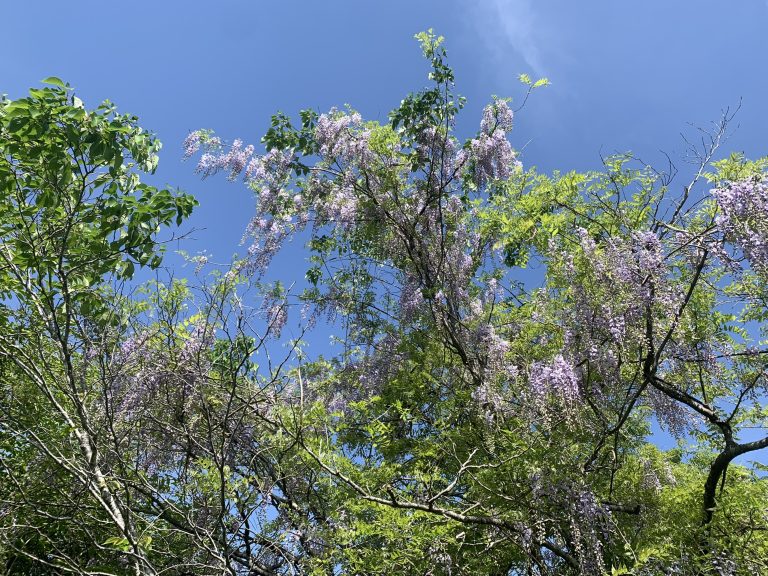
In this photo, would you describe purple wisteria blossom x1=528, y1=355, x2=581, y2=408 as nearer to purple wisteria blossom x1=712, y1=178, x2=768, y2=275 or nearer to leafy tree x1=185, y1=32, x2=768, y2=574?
leafy tree x1=185, y1=32, x2=768, y2=574

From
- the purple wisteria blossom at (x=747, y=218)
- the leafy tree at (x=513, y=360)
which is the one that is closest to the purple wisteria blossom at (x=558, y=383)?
the leafy tree at (x=513, y=360)

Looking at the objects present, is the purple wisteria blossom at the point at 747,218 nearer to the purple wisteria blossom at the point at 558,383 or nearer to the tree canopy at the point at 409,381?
the tree canopy at the point at 409,381

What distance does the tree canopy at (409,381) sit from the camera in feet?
13.7

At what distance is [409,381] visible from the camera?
289 inches

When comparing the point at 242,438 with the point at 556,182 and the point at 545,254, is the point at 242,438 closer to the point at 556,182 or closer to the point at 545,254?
the point at 545,254

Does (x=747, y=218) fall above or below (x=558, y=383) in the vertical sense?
above

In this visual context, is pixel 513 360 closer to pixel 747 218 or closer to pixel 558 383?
pixel 558 383

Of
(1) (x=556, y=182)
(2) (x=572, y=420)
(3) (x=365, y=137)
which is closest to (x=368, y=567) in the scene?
(2) (x=572, y=420)

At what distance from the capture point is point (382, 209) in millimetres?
7578

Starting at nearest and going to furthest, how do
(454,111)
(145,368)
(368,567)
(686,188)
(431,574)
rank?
(368,567) < (431,574) < (686,188) < (145,368) < (454,111)

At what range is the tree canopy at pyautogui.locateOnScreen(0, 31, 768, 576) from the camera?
417 centimetres

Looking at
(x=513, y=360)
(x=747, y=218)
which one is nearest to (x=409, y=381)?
(x=513, y=360)

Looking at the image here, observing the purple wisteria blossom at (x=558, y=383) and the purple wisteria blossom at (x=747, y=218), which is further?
the purple wisteria blossom at (x=558, y=383)

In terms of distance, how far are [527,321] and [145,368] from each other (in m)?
4.41
